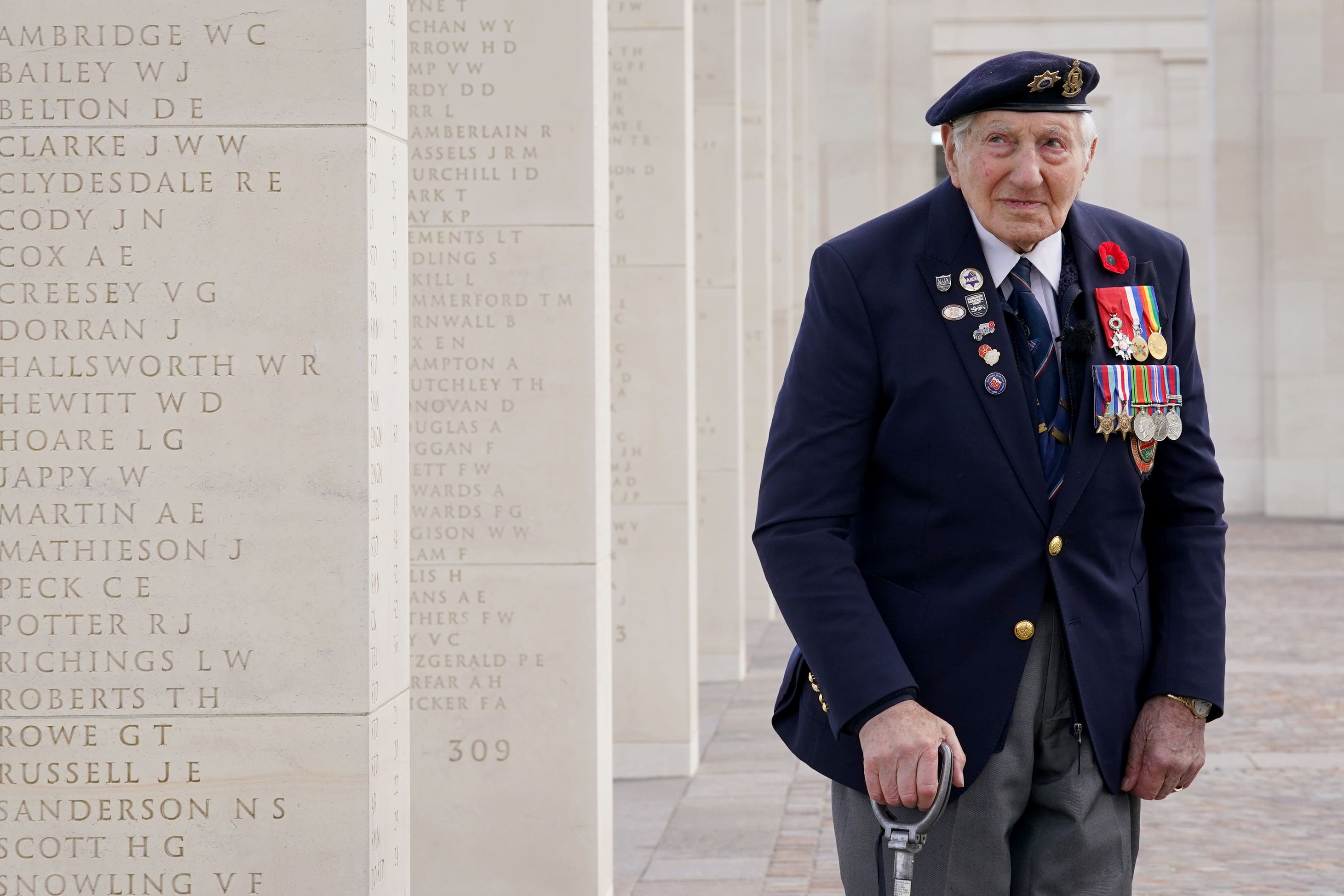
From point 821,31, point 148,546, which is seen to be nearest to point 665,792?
point 148,546

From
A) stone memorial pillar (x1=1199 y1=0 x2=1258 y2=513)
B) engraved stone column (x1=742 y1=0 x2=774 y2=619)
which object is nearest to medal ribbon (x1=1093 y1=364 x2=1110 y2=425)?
engraved stone column (x1=742 y1=0 x2=774 y2=619)

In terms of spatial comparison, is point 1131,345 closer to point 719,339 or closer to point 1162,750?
point 1162,750

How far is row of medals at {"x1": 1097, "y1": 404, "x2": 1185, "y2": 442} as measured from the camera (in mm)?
3166

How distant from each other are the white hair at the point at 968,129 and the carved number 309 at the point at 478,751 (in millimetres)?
3761

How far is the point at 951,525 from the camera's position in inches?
124

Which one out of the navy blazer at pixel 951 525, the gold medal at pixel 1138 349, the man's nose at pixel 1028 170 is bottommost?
the navy blazer at pixel 951 525

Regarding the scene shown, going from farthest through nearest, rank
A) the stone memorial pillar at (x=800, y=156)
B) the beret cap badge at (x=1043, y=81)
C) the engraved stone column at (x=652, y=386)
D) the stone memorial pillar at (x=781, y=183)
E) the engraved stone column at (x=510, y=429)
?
the stone memorial pillar at (x=800, y=156)
the stone memorial pillar at (x=781, y=183)
the engraved stone column at (x=652, y=386)
the engraved stone column at (x=510, y=429)
the beret cap badge at (x=1043, y=81)

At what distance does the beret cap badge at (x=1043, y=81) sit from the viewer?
309cm

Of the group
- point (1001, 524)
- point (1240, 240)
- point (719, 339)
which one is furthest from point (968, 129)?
point (1240, 240)

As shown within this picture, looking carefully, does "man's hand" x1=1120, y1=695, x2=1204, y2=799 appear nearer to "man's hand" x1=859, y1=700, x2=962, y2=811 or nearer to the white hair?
"man's hand" x1=859, y1=700, x2=962, y2=811

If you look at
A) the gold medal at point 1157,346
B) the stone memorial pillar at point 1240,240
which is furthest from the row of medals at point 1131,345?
the stone memorial pillar at point 1240,240

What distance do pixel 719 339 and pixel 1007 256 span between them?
9047mm

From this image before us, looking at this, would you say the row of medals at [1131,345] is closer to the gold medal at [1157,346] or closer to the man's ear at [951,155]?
the gold medal at [1157,346]

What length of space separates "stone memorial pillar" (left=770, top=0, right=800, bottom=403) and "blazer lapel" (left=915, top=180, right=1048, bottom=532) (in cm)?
1424
